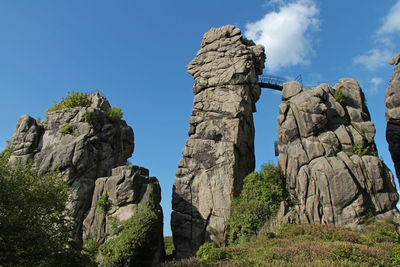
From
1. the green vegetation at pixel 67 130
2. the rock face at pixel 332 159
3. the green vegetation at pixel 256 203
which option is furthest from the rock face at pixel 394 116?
the green vegetation at pixel 67 130

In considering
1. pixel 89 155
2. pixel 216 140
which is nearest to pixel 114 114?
pixel 89 155

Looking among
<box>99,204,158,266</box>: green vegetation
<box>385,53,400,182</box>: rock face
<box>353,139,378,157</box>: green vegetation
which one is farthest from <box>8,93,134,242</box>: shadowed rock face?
<box>385,53,400,182</box>: rock face

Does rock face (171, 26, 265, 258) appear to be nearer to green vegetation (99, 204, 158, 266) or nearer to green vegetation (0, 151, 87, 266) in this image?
green vegetation (99, 204, 158, 266)

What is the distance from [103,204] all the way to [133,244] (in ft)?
19.7

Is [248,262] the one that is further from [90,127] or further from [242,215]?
[90,127]

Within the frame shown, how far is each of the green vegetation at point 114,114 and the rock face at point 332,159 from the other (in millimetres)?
18797

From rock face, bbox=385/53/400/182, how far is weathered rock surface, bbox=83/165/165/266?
987 inches

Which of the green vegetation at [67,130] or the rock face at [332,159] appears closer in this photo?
the rock face at [332,159]

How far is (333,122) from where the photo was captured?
32281 millimetres

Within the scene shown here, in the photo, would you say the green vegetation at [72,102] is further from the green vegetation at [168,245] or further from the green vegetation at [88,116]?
the green vegetation at [168,245]

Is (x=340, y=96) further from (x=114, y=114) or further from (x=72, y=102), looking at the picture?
(x=72, y=102)

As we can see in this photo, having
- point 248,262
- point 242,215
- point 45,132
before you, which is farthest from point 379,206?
point 45,132

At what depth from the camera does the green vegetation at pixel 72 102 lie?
3806 cm

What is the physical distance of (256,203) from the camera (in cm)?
2977
